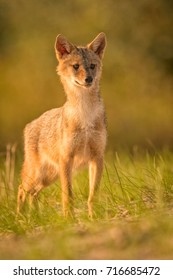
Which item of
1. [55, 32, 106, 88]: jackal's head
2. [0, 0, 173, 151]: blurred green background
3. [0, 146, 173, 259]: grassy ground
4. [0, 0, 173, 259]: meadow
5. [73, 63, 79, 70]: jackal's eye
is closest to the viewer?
[0, 146, 173, 259]: grassy ground

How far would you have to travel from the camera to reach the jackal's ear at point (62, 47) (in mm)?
8337

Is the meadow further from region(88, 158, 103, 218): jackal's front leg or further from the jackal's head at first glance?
the jackal's head

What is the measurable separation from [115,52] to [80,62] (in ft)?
12.1

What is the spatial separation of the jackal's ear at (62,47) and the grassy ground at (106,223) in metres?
1.45

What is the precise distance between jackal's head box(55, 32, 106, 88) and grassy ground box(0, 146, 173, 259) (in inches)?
44.4

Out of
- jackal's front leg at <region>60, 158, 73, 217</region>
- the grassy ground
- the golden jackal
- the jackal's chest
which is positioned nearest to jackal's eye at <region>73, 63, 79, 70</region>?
the golden jackal

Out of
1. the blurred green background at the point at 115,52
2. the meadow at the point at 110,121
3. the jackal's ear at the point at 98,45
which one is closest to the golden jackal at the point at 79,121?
the jackal's ear at the point at 98,45

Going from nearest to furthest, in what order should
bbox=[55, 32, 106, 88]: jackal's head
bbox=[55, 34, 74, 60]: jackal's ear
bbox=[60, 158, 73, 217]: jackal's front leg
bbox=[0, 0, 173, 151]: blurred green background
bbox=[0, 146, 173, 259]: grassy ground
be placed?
bbox=[0, 146, 173, 259]: grassy ground < bbox=[60, 158, 73, 217]: jackal's front leg < bbox=[55, 32, 106, 88]: jackal's head < bbox=[55, 34, 74, 60]: jackal's ear < bbox=[0, 0, 173, 151]: blurred green background

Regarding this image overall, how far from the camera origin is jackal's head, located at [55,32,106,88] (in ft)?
26.2

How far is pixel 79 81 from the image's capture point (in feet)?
26.2

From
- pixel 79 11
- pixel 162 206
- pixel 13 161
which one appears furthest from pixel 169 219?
pixel 79 11

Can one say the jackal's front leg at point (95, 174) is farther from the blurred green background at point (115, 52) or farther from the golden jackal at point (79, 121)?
the blurred green background at point (115, 52)

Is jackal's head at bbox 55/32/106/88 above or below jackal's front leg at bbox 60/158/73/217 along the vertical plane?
above

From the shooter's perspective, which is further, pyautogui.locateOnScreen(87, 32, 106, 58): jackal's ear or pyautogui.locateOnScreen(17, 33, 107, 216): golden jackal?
pyautogui.locateOnScreen(87, 32, 106, 58): jackal's ear
